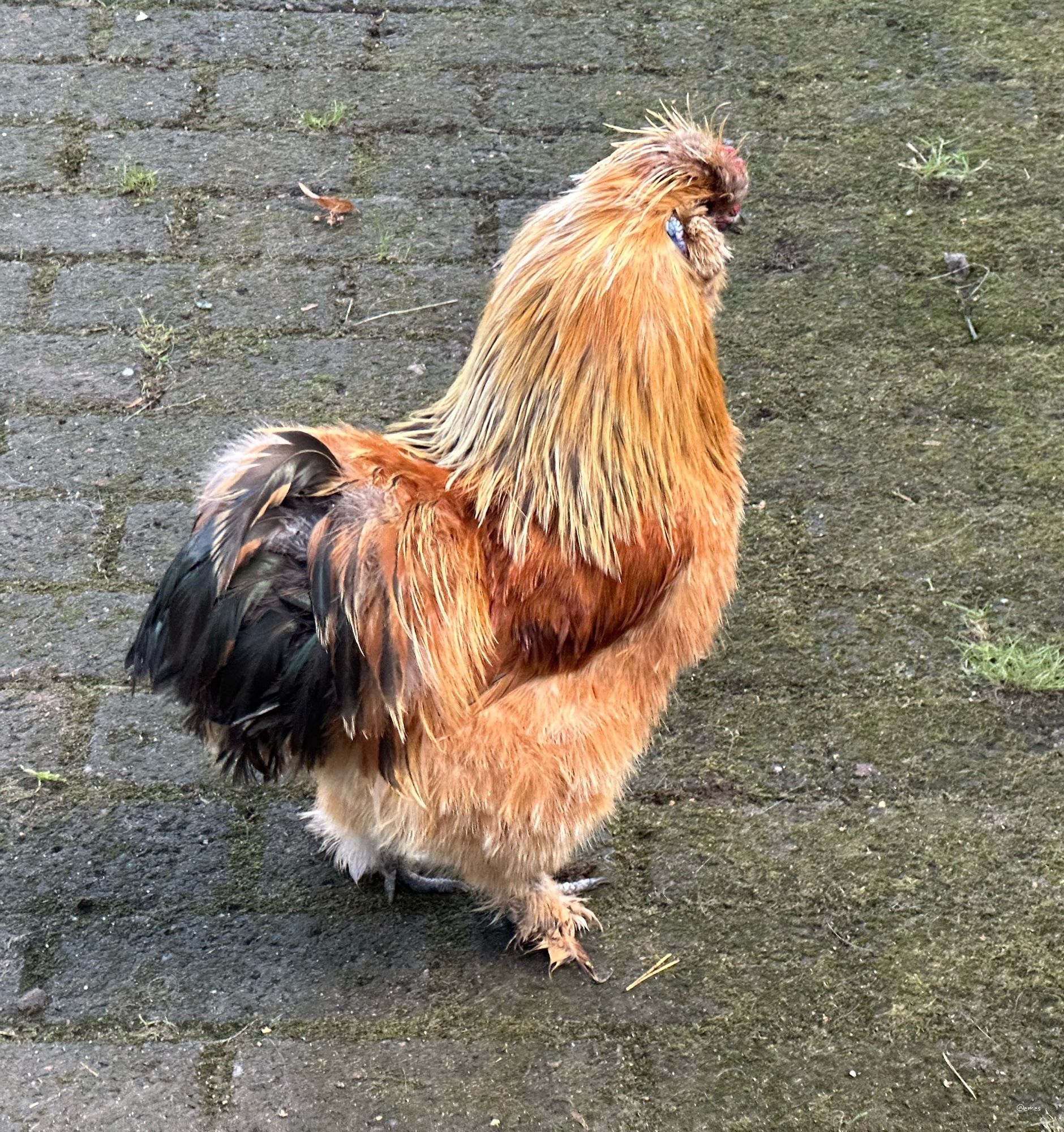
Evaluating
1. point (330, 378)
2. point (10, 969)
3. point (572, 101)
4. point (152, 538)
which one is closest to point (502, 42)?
point (572, 101)

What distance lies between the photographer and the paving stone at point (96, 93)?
17.1 feet

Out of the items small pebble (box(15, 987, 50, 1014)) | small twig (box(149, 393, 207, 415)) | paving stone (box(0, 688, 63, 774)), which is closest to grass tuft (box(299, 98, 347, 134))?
small twig (box(149, 393, 207, 415))

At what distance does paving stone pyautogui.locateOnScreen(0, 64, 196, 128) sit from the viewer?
522 centimetres

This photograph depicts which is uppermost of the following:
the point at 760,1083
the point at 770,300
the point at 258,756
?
the point at 770,300

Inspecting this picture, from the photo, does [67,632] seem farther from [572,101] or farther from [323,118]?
[572,101]

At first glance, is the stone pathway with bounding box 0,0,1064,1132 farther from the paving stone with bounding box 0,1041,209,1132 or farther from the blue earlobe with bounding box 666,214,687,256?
the blue earlobe with bounding box 666,214,687,256

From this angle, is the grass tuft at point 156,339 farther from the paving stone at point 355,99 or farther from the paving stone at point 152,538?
the paving stone at point 355,99

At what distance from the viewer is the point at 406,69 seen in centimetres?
560

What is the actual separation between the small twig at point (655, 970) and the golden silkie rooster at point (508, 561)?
0.39 meters

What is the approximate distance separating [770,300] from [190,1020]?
127 inches

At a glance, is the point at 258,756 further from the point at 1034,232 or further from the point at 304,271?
the point at 1034,232

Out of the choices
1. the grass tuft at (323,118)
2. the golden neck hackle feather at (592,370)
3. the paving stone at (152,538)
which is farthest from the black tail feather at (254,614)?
the grass tuft at (323,118)

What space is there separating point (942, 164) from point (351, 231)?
2.48m

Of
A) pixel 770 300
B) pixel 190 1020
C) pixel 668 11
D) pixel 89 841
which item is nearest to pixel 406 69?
pixel 668 11
